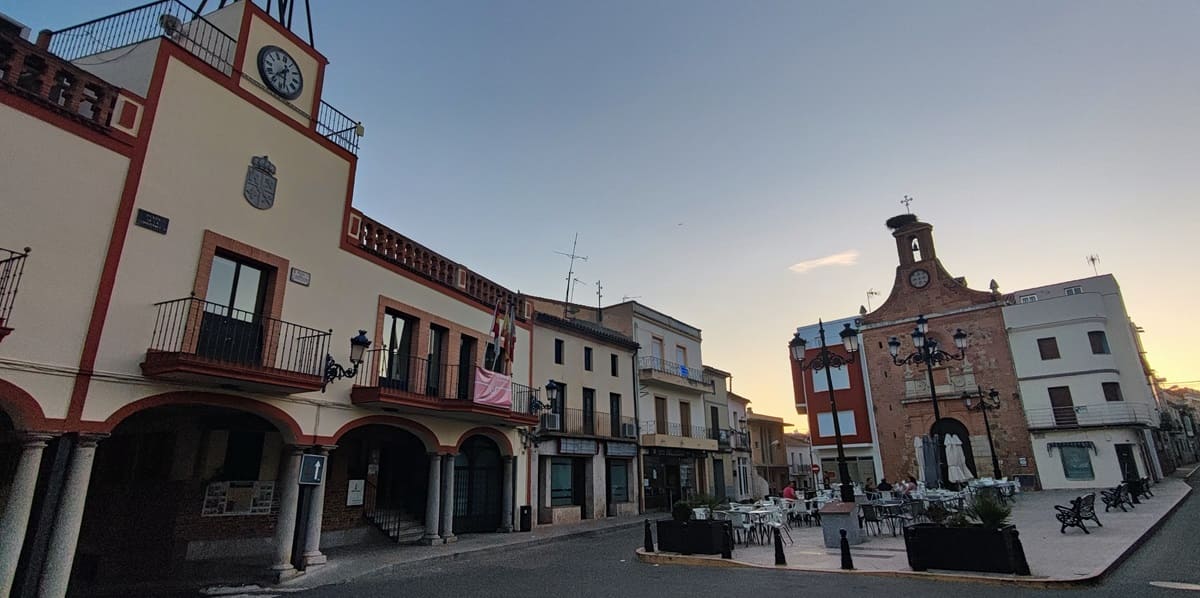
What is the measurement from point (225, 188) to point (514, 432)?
1140 cm

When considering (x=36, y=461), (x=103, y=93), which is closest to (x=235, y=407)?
(x=36, y=461)

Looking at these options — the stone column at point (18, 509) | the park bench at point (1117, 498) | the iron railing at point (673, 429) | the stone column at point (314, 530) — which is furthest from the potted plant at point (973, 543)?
the iron railing at point (673, 429)

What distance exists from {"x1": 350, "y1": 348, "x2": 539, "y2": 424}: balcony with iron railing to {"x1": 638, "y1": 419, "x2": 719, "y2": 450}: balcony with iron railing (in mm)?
10344

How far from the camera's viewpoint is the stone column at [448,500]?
16031 mm

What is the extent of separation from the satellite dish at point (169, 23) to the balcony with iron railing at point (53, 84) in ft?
7.62

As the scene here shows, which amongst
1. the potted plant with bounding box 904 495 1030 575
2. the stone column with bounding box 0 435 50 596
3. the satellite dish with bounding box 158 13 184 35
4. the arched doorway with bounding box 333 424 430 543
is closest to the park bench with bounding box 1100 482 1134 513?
the potted plant with bounding box 904 495 1030 575

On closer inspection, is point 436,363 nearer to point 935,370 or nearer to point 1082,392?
point 935,370

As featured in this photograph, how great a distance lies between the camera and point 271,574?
440 inches

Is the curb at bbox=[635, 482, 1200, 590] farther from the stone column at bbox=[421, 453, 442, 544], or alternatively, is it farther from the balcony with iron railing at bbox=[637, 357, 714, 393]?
the balcony with iron railing at bbox=[637, 357, 714, 393]

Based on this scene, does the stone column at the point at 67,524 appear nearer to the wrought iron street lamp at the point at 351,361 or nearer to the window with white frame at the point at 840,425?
the wrought iron street lamp at the point at 351,361

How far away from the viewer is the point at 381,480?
1702cm

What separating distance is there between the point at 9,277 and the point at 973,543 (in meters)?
14.6

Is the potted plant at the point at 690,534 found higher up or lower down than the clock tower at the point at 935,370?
lower down

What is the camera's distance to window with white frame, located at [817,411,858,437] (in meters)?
37.5
